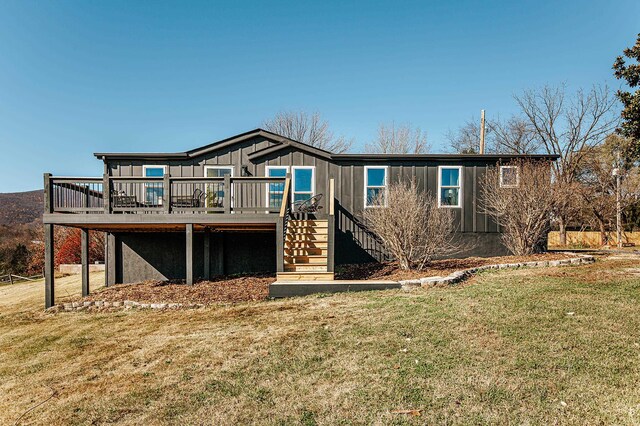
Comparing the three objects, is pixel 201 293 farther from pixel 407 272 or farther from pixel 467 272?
pixel 467 272

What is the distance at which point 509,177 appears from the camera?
10.3m

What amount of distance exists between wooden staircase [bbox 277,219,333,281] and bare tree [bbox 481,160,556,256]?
17.0ft

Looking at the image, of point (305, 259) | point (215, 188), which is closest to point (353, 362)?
point (305, 259)

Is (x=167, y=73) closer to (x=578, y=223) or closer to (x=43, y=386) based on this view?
(x=43, y=386)

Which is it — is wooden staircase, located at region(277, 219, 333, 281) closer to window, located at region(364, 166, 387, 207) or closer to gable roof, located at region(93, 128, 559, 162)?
window, located at region(364, 166, 387, 207)

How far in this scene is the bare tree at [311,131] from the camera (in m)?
28.8

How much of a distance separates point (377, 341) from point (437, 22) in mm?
15021

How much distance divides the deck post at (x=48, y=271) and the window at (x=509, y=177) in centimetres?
1171

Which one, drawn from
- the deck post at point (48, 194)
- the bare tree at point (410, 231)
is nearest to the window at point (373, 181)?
the bare tree at point (410, 231)

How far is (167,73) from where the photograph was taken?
16.5 meters

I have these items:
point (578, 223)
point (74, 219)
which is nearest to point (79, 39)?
point (74, 219)

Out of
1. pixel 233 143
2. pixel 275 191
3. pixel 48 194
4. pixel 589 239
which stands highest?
pixel 233 143

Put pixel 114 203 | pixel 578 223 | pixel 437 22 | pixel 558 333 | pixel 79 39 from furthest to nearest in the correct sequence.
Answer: pixel 578 223
pixel 437 22
pixel 79 39
pixel 114 203
pixel 558 333

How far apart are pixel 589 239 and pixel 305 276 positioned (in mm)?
25733
